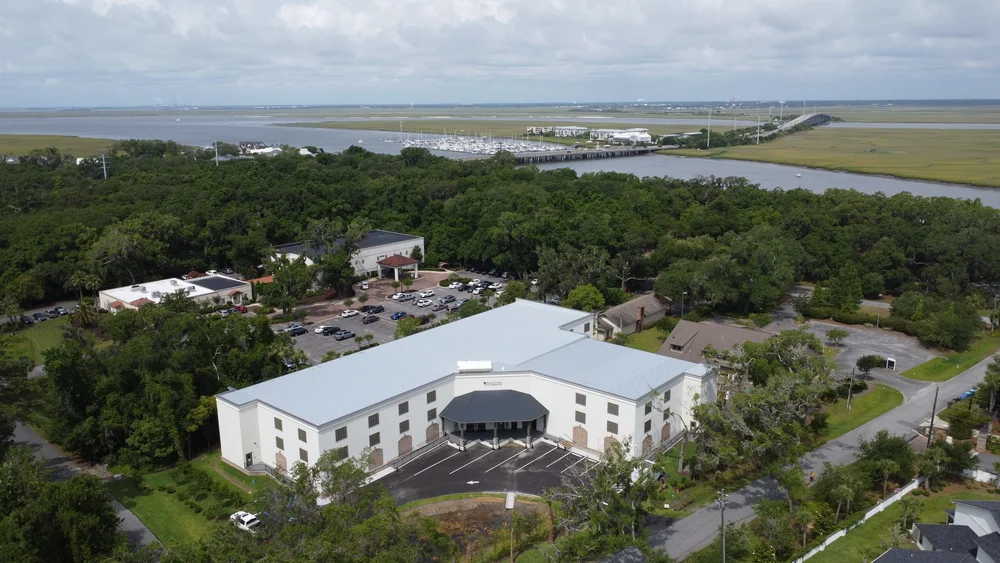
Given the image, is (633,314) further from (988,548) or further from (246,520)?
(246,520)

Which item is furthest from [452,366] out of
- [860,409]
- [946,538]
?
[860,409]

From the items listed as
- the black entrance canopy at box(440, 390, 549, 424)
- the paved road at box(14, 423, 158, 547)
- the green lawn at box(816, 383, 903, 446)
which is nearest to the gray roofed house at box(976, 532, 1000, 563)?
the green lawn at box(816, 383, 903, 446)

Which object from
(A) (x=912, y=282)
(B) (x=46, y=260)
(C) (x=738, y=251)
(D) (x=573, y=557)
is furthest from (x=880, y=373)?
(B) (x=46, y=260)

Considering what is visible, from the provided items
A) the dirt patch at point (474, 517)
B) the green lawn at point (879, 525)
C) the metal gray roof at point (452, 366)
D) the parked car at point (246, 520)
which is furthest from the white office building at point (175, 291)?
the green lawn at point (879, 525)

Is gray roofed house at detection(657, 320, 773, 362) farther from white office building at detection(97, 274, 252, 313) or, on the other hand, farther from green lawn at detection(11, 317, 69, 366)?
green lawn at detection(11, 317, 69, 366)

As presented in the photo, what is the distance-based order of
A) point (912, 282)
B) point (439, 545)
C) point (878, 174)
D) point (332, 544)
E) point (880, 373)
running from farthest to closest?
point (878, 174)
point (912, 282)
point (880, 373)
point (439, 545)
point (332, 544)

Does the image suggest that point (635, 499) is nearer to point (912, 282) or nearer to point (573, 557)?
point (573, 557)
